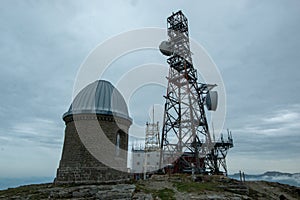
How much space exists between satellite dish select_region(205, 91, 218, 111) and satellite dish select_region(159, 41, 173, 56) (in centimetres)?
731

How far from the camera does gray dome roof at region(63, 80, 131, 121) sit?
19.5m

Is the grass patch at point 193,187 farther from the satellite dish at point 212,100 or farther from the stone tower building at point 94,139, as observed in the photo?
the satellite dish at point 212,100

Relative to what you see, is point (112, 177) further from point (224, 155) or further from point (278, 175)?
point (278, 175)

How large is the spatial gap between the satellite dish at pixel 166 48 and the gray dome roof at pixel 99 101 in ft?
30.9

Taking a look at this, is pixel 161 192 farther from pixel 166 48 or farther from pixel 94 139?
pixel 166 48

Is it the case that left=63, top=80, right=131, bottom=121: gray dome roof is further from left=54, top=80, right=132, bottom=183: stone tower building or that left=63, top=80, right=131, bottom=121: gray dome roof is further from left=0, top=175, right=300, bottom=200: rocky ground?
left=0, top=175, right=300, bottom=200: rocky ground

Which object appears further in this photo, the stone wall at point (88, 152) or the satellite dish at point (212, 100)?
the satellite dish at point (212, 100)

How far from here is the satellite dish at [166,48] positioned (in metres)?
27.3

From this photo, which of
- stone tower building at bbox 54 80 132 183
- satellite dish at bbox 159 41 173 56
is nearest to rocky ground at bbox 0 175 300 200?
stone tower building at bbox 54 80 132 183

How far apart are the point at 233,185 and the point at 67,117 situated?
1576 cm

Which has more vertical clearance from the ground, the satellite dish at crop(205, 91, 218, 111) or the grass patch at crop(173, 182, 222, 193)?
the satellite dish at crop(205, 91, 218, 111)

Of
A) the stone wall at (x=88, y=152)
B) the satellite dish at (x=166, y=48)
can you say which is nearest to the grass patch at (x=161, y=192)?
the stone wall at (x=88, y=152)

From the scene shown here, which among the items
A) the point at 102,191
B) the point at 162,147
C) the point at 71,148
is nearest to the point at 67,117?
the point at 71,148

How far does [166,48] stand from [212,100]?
886 cm
